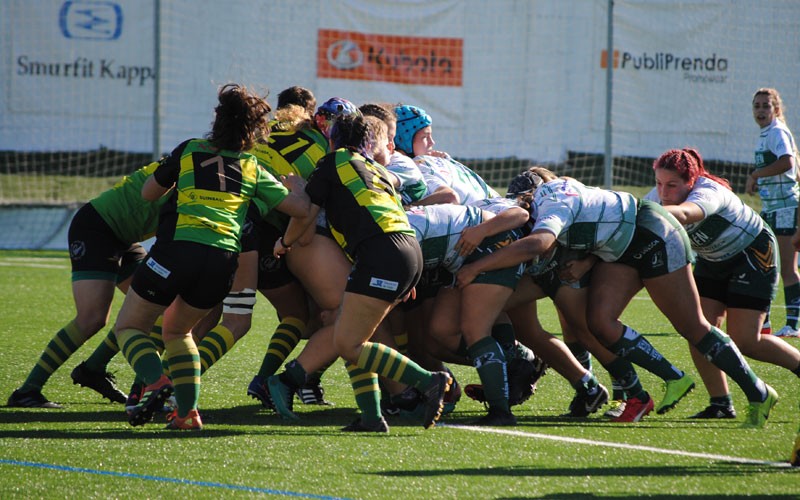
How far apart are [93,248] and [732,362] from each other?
3.20m

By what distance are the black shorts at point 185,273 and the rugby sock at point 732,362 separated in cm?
231

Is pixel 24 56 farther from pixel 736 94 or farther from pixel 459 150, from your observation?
pixel 736 94

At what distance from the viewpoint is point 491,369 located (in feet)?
16.6

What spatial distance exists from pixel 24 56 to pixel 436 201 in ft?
38.4

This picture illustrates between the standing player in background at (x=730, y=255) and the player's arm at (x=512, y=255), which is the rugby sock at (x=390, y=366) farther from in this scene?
the standing player in background at (x=730, y=255)

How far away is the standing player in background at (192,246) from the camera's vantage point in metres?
4.63

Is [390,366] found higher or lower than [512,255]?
lower

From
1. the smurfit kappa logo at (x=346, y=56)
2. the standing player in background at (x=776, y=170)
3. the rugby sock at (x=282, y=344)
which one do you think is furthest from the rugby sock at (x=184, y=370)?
the smurfit kappa logo at (x=346, y=56)

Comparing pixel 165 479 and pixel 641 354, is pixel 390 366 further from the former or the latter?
pixel 641 354

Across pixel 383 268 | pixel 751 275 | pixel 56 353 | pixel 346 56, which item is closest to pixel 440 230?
pixel 383 268

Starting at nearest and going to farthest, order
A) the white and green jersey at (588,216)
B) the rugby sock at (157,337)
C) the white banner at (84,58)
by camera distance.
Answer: the white and green jersey at (588,216) < the rugby sock at (157,337) < the white banner at (84,58)

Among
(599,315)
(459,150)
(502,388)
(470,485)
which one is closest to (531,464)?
(470,485)

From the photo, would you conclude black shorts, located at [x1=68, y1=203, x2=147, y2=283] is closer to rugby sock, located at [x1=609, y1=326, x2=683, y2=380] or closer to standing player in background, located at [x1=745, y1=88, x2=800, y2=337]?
rugby sock, located at [x1=609, y1=326, x2=683, y2=380]

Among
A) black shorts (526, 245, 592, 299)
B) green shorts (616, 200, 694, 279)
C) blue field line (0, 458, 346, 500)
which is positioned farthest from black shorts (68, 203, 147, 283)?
green shorts (616, 200, 694, 279)
